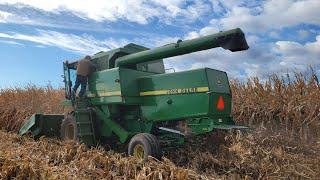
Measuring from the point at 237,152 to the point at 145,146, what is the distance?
1.52m

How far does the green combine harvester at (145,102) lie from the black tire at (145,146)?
15mm

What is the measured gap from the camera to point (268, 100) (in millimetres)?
9031

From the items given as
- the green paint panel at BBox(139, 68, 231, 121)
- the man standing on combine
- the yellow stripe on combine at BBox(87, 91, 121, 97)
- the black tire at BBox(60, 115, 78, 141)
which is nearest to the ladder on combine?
the black tire at BBox(60, 115, 78, 141)

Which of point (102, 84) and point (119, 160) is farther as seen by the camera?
point (102, 84)

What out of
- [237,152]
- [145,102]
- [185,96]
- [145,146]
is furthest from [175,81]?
[237,152]

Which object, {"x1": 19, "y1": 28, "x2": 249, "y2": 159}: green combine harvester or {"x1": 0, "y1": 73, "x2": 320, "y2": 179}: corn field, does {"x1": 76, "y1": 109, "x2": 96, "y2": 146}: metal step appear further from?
{"x1": 0, "y1": 73, "x2": 320, "y2": 179}: corn field

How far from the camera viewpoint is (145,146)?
22.8 ft

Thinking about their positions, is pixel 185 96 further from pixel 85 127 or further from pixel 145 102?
pixel 85 127

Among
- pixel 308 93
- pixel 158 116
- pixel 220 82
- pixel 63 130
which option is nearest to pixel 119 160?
pixel 158 116

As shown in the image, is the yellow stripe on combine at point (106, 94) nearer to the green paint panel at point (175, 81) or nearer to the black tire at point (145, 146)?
the green paint panel at point (175, 81)

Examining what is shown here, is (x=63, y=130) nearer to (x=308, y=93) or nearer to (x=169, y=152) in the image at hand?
(x=169, y=152)

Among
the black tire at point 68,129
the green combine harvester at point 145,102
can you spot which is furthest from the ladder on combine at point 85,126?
the black tire at point 68,129

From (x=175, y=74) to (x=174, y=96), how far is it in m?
0.39

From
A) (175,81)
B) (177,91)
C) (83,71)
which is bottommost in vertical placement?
(177,91)
